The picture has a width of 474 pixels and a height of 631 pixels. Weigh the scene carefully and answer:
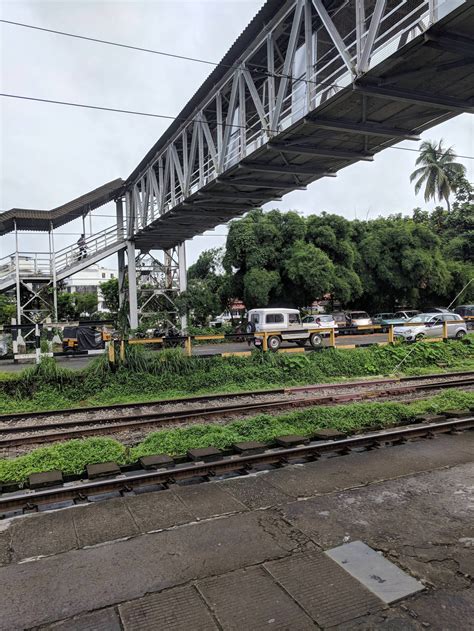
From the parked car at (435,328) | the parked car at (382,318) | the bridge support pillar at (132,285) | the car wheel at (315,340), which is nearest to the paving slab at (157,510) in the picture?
the car wheel at (315,340)

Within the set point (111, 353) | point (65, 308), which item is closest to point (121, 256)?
point (65, 308)

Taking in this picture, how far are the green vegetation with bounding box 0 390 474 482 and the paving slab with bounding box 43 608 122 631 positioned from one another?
337 centimetres

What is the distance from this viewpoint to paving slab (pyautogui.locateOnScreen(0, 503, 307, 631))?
3.71 meters

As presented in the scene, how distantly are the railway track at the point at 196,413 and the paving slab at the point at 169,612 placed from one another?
19.7 ft

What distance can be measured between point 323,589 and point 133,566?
1.69 metres

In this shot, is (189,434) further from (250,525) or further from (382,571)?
(382,571)

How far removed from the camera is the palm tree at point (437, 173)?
52062 mm

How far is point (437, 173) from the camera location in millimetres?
52406

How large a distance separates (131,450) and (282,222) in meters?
26.8

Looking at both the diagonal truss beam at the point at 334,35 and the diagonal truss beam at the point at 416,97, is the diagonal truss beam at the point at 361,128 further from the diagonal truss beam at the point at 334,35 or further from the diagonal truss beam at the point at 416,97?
the diagonal truss beam at the point at 334,35

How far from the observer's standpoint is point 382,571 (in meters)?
4.11

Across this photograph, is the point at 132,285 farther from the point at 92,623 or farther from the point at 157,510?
the point at 92,623

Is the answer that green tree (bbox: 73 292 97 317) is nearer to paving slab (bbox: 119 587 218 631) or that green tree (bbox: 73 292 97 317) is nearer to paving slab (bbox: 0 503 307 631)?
paving slab (bbox: 0 503 307 631)

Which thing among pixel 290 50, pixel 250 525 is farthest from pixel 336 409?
pixel 290 50
